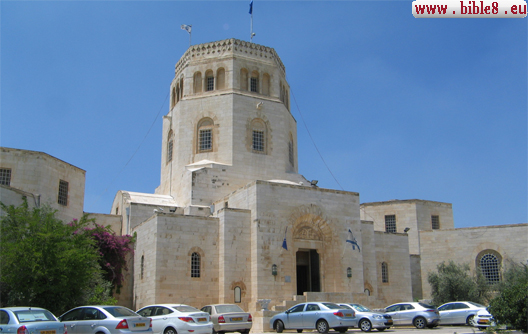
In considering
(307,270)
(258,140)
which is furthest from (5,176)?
(307,270)

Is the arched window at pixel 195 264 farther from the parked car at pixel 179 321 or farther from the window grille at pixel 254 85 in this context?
the window grille at pixel 254 85

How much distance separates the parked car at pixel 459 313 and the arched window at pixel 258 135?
1408 cm

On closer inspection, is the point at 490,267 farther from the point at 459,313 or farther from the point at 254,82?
the point at 254,82

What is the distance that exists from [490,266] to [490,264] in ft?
0.43

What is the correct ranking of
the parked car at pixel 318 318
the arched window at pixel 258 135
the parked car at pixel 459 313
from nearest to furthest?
the parked car at pixel 318 318
the parked car at pixel 459 313
the arched window at pixel 258 135

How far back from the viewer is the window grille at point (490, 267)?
3216 centimetres

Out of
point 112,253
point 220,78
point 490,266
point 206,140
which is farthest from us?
point 490,266

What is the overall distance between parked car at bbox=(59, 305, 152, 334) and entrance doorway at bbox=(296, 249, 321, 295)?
14308 mm

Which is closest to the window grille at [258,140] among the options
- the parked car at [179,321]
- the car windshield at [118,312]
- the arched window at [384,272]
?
the arched window at [384,272]

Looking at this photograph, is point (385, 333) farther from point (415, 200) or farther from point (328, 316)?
point (415, 200)

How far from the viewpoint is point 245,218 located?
24875mm

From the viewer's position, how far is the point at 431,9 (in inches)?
531

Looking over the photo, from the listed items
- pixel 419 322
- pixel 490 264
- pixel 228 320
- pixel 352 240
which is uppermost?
pixel 352 240

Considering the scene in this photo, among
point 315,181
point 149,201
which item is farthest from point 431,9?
point 149,201
